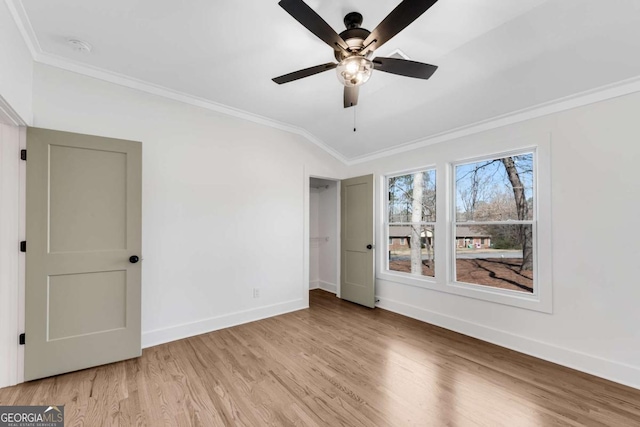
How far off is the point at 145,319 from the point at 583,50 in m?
4.68

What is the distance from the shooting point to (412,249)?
4.12 m

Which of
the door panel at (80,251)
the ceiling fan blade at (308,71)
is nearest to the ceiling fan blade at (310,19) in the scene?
the ceiling fan blade at (308,71)

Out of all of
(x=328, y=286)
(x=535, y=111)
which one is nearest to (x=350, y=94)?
(x=535, y=111)

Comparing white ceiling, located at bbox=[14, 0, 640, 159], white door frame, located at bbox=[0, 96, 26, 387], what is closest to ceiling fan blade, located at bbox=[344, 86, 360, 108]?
white ceiling, located at bbox=[14, 0, 640, 159]

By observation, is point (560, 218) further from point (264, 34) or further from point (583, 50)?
point (264, 34)

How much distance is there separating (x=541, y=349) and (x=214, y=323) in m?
3.56

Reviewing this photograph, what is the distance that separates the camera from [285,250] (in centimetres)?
406

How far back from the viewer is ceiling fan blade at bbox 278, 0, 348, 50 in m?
1.38

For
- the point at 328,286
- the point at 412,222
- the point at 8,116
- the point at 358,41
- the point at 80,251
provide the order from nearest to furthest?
the point at 358,41
the point at 8,116
the point at 80,251
the point at 412,222
the point at 328,286

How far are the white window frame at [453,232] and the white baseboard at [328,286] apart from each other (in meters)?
1.10

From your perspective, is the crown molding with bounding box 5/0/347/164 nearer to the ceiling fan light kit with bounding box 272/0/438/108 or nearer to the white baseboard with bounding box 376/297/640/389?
the ceiling fan light kit with bounding box 272/0/438/108

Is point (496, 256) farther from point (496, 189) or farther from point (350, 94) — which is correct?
point (350, 94)

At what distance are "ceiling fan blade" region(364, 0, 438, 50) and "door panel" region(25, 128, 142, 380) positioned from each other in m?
2.46

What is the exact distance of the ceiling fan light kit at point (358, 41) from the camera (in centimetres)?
141
